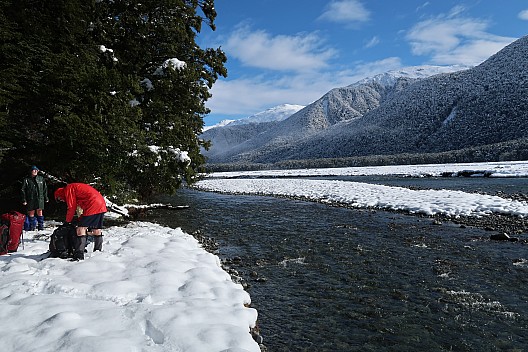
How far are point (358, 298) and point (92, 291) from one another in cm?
543

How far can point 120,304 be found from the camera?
5.25 m

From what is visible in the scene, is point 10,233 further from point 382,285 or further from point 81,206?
point 382,285

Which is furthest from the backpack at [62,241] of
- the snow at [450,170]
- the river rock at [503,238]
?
the snow at [450,170]

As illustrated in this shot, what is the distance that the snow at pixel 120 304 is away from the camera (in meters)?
4.09

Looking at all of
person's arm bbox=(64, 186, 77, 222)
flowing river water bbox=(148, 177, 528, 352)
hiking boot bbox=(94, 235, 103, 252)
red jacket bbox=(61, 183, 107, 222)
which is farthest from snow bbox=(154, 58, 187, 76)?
hiking boot bbox=(94, 235, 103, 252)

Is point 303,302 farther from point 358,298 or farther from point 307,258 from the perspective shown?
point 307,258

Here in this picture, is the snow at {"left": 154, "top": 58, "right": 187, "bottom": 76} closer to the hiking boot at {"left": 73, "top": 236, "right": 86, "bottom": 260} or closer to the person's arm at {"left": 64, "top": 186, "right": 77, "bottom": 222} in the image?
the person's arm at {"left": 64, "top": 186, "right": 77, "bottom": 222}

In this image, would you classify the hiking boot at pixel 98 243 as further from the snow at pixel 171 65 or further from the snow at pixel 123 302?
the snow at pixel 171 65

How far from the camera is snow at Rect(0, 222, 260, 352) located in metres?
4.09

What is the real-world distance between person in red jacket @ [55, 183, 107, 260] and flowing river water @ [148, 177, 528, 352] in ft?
12.6

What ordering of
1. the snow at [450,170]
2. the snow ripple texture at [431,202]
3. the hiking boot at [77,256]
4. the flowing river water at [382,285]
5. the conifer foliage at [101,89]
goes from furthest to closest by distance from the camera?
1. the snow at [450,170]
2. the snow ripple texture at [431,202]
3. the conifer foliage at [101,89]
4. the hiking boot at [77,256]
5. the flowing river water at [382,285]

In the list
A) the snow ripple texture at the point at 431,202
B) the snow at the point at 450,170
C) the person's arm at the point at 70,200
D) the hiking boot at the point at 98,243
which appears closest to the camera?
the person's arm at the point at 70,200

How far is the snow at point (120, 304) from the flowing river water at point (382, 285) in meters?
1.20

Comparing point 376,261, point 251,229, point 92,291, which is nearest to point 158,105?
point 251,229
